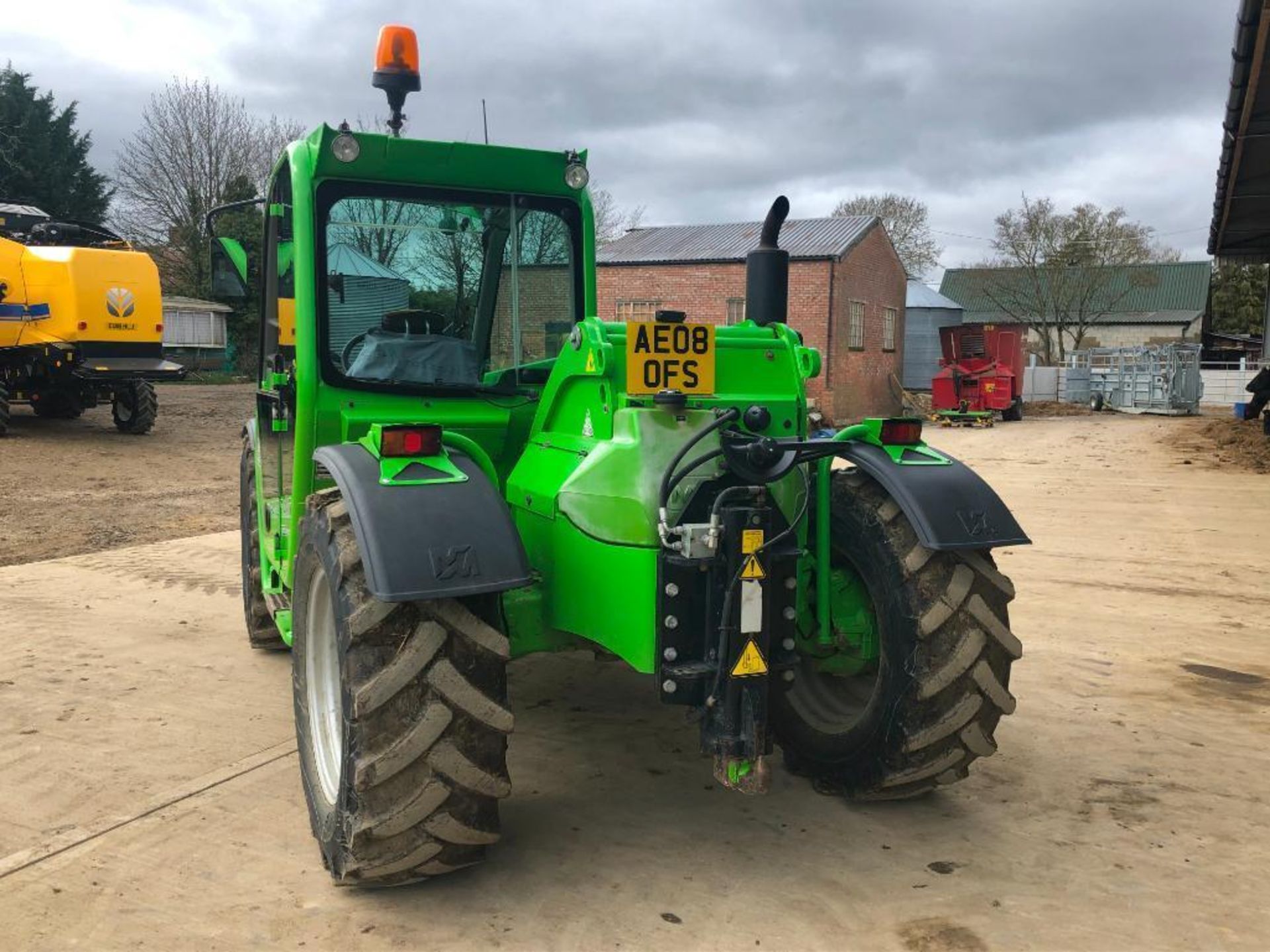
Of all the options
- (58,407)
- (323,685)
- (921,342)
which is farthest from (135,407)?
(921,342)

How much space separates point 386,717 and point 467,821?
0.38 meters

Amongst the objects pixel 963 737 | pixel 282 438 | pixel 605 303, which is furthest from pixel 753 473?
pixel 605 303

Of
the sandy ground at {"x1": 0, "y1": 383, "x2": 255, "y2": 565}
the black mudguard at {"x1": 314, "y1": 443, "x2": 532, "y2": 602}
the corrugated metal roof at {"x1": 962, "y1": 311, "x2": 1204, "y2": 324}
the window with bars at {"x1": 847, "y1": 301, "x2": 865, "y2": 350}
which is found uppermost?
the corrugated metal roof at {"x1": 962, "y1": 311, "x2": 1204, "y2": 324}

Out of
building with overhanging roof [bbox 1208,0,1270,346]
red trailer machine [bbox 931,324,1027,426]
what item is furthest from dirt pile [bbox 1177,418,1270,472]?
red trailer machine [bbox 931,324,1027,426]

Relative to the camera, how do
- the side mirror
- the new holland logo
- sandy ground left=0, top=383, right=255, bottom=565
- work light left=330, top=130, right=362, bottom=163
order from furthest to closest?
the new holland logo, sandy ground left=0, top=383, right=255, bottom=565, the side mirror, work light left=330, top=130, right=362, bottom=163

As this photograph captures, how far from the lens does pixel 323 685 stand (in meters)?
3.64

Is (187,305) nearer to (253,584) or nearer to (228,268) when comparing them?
(253,584)

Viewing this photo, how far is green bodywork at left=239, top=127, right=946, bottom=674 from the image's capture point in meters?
3.17

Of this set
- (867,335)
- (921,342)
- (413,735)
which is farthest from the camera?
(921,342)

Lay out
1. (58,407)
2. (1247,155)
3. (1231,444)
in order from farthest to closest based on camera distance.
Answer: (1231,444) < (58,407) < (1247,155)

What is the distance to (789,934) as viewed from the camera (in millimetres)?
2887

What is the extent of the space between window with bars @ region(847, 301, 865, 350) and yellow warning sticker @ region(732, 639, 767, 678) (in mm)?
23775

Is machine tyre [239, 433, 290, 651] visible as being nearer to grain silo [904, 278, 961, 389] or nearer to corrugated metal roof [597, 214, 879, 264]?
corrugated metal roof [597, 214, 879, 264]

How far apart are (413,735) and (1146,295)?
61.2 metres
